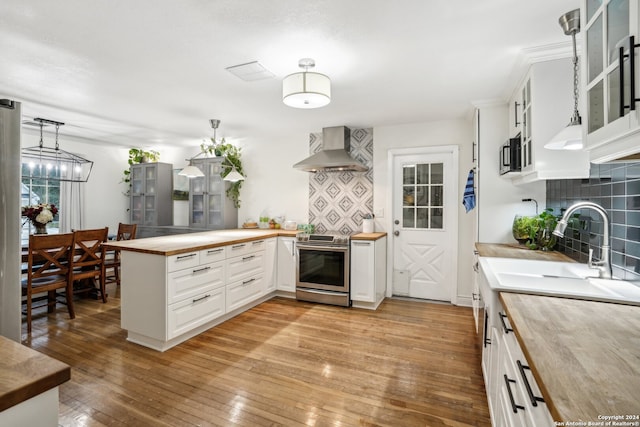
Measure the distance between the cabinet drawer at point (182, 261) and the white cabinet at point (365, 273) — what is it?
5.99ft

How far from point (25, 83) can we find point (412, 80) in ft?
11.6

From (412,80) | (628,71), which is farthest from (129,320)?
(628,71)

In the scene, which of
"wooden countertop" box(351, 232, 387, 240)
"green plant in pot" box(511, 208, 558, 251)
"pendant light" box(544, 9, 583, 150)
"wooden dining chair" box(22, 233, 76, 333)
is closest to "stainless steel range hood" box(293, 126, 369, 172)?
"wooden countertop" box(351, 232, 387, 240)

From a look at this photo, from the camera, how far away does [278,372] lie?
7.88 feet

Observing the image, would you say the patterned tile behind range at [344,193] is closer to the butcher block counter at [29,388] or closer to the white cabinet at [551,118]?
the white cabinet at [551,118]

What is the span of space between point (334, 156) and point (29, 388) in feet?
12.4

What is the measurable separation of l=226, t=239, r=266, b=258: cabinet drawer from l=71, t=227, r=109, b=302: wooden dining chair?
1561 millimetres

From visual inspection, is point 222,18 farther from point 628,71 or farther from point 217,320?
point 217,320

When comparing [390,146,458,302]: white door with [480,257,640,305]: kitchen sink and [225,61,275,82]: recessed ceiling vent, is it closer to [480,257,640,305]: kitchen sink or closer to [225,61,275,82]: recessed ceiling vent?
[480,257,640,305]: kitchen sink

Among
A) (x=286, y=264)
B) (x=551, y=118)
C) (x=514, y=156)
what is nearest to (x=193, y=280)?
(x=286, y=264)

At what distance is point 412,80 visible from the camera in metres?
2.82

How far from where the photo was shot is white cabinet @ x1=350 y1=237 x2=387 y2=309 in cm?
383

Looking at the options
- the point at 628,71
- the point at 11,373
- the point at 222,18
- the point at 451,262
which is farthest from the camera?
the point at 451,262

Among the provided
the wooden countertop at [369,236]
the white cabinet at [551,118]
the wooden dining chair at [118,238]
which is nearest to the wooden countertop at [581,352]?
the white cabinet at [551,118]
